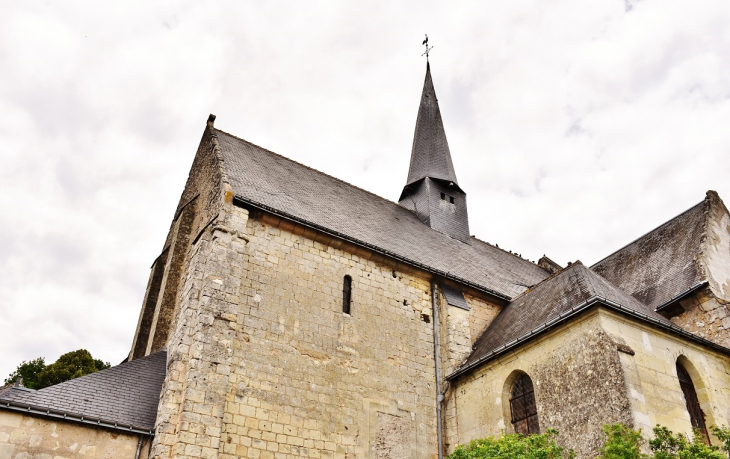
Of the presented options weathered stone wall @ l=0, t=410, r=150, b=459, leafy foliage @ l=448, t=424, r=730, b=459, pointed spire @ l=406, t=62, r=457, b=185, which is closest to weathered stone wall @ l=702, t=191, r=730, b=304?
leafy foliage @ l=448, t=424, r=730, b=459

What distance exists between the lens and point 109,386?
9445 mm

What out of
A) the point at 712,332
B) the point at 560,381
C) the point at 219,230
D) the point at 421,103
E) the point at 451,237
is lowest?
the point at 560,381

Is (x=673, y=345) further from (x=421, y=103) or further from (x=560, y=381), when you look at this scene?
(x=421, y=103)

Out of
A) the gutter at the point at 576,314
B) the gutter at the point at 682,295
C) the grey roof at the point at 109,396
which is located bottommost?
the grey roof at the point at 109,396

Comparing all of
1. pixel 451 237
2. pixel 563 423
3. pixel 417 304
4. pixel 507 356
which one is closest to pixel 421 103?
pixel 451 237

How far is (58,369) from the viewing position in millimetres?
20703

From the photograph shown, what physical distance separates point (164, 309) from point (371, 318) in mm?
4457

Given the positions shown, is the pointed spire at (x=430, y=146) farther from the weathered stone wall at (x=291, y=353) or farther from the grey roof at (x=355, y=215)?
the weathered stone wall at (x=291, y=353)

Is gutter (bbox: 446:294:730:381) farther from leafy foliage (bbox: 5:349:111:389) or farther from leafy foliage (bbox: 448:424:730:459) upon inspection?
leafy foliage (bbox: 5:349:111:389)

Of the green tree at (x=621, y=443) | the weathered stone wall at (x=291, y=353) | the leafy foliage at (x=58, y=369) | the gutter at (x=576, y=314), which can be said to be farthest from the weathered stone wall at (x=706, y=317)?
the leafy foliage at (x=58, y=369)

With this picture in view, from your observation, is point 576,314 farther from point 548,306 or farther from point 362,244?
point 362,244

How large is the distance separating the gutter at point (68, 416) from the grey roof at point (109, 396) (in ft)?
0.04

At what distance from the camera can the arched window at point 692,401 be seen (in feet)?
32.8

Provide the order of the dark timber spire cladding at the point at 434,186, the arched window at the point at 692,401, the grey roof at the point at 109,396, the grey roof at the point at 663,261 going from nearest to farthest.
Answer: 1. the grey roof at the point at 109,396
2. the arched window at the point at 692,401
3. the grey roof at the point at 663,261
4. the dark timber spire cladding at the point at 434,186
